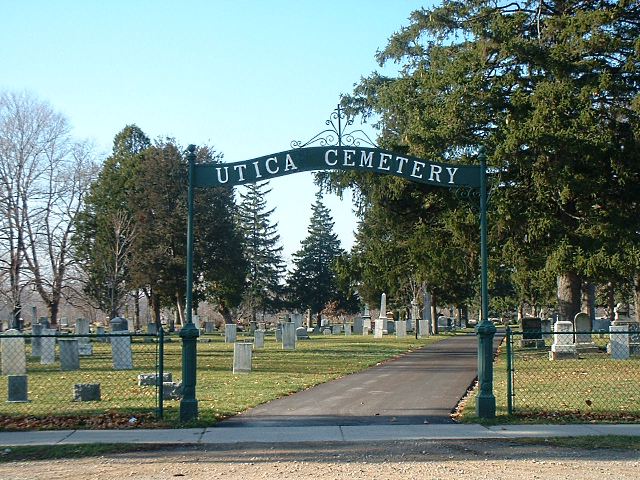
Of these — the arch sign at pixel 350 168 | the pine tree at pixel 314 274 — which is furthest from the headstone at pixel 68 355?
the pine tree at pixel 314 274

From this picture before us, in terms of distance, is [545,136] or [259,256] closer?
[545,136]

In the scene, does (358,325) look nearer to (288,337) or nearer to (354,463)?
(288,337)

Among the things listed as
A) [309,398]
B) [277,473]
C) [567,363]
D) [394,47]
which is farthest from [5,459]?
[394,47]

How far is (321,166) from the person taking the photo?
12750 mm

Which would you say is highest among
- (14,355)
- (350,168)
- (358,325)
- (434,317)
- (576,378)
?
(350,168)

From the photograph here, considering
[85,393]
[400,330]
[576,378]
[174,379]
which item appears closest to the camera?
[85,393]

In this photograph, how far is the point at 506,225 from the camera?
2850 cm

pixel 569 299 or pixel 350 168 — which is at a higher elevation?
pixel 350 168

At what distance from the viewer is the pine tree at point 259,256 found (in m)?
85.3

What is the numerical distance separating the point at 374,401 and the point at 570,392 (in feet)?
13.4

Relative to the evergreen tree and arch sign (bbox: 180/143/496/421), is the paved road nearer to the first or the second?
arch sign (bbox: 180/143/496/421)

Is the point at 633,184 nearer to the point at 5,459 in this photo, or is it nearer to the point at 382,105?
the point at 382,105

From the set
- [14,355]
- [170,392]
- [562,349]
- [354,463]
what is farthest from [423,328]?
[354,463]

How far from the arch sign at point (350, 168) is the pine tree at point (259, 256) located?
69783 millimetres
